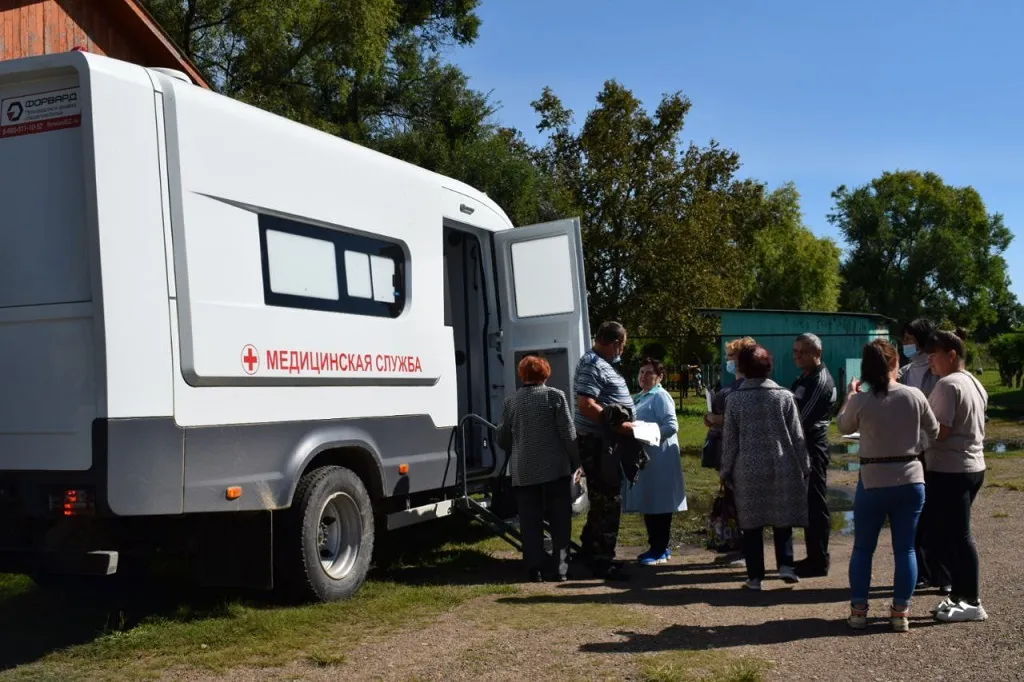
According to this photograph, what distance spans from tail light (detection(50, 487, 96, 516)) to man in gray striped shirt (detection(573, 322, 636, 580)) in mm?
3652

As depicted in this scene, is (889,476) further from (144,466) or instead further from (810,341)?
(144,466)

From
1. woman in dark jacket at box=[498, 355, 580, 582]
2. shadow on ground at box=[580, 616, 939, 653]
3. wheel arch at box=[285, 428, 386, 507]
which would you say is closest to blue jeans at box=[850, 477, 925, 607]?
shadow on ground at box=[580, 616, 939, 653]

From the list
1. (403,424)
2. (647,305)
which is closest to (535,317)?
(403,424)

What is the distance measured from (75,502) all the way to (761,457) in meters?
4.30

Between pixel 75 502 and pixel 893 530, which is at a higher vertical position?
pixel 75 502

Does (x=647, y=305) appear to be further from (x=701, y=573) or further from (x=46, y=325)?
(x=46, y=325)

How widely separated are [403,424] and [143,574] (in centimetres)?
223

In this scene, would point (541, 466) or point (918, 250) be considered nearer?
point (541, 466)

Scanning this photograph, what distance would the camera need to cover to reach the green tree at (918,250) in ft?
244

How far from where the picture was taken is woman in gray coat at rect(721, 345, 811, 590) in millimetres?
7246

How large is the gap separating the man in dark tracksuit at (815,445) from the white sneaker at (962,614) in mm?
1551

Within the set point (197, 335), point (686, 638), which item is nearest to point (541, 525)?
point (686, 638)

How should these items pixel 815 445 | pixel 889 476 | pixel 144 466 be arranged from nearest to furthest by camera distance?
1. pixel 144 466
2. pixel 889 476
3. pixel 815 445

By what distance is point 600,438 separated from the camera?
8078 millimetres
